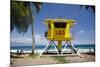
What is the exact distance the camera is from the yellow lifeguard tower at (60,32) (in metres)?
2.96

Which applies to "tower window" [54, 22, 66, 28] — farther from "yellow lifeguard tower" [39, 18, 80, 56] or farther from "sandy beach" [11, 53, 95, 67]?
"sandy beach" [11, 53, 95, 67]

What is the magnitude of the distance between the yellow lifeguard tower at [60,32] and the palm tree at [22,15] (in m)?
0.25

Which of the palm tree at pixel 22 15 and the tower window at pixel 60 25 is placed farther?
the tower window at pixel 60 25

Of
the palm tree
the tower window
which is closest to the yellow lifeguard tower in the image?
the tower window

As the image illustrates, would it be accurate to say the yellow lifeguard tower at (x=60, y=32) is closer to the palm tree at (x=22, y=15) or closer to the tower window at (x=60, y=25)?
the tower window at (x=60, y=25)

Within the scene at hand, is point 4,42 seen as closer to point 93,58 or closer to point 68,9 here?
point 68,9

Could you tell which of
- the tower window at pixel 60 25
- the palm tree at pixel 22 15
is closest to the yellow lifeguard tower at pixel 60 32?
the tower window at pixel 60 25

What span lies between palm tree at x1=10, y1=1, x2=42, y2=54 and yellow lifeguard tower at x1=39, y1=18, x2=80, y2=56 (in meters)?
0.25

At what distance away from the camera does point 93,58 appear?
3.14m

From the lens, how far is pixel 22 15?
9.21 feet

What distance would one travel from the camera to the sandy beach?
277cm

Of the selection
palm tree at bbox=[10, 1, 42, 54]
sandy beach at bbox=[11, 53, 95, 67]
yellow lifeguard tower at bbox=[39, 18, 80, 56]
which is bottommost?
sandy beach at bbox=[11, 53, 95, 67]

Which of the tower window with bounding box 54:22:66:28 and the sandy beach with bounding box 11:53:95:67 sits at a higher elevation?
the tower window with bounding box 54:22:66:28
